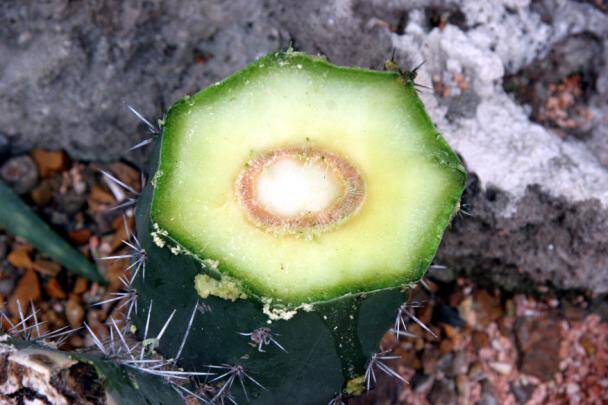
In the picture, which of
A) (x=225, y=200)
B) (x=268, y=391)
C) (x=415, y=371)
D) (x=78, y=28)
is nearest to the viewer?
(x=225, y=200)

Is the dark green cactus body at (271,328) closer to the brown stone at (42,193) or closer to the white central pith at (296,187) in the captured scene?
the white central pith at (296,187)

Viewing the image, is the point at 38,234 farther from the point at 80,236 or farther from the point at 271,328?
the point at 271,328

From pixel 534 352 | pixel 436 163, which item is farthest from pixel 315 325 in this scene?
pixel 534 352

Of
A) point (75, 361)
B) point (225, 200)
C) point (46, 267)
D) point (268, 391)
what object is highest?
point (225, 200)

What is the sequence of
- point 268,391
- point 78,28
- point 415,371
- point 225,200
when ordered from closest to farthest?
point 225,200
point 268,391
point 78,28
point 415,371

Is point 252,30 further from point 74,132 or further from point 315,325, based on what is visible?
point 315,325

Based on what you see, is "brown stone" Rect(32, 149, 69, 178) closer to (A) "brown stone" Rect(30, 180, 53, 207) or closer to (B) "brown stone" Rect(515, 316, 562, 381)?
(A) "brown stone" Rect(30, 180, 53, 207)
